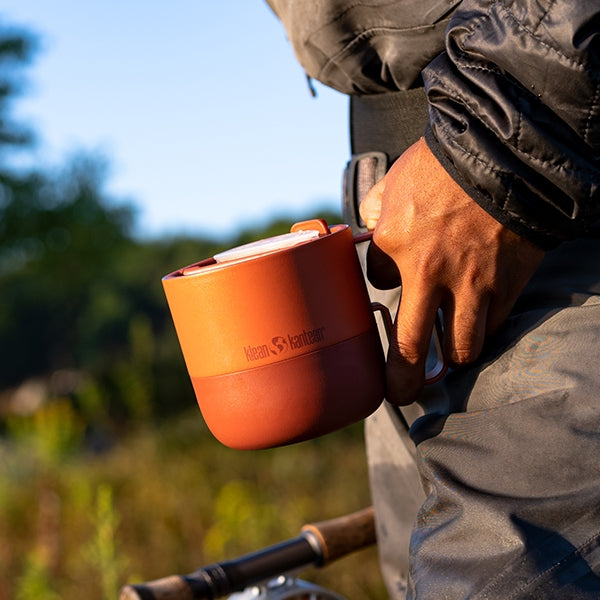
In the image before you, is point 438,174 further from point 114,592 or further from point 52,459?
point 52,459

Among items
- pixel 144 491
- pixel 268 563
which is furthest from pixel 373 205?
pixel 144 491

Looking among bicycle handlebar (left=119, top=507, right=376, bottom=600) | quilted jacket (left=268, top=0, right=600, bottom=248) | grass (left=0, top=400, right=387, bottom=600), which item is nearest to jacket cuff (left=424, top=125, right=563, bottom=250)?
quilted jacket (left=268, top=0, right=600, bottom=248)

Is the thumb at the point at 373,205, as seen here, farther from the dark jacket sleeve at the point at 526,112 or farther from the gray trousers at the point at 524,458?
the gray trousers at the point at 524,458

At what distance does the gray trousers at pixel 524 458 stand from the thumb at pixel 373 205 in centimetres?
25

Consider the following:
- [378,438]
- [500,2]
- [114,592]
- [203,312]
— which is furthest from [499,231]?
[114,592]

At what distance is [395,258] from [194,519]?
4242 millimetres

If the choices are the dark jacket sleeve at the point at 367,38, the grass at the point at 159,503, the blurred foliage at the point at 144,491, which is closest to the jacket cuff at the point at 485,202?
the dark jacket sleeve at the point at 367,38

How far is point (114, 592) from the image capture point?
9.39 feet

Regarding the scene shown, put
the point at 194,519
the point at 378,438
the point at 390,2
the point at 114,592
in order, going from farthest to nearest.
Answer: the point at 194,519, the point at 114,592, the point at 378,438, the point at 390,2

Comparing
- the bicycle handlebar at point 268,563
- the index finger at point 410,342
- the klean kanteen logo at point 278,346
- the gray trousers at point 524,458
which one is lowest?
the bicycle handlebar at point 268,563

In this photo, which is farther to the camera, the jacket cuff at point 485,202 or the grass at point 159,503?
the grass at point 159,503

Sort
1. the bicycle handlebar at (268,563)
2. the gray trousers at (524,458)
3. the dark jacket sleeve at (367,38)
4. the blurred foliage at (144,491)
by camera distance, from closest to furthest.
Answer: the gray trousers at (524,458), the dark jacket sleeve at (367,38), the bicycle handlebar at (268,563), the blurred foliage at (144,491)

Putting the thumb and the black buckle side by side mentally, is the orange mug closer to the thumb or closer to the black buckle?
the thumb

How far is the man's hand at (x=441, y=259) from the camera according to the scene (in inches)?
42.9
